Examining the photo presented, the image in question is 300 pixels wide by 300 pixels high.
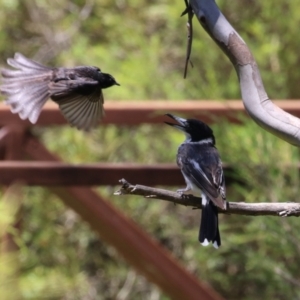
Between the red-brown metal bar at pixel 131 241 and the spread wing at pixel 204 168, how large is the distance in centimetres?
51

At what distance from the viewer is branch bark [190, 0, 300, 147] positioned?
1395 mm

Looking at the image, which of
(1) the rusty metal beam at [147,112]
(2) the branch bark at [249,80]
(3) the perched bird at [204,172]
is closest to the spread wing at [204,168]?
(3) the perched bird at [204,172]

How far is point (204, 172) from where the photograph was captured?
2.53 meters

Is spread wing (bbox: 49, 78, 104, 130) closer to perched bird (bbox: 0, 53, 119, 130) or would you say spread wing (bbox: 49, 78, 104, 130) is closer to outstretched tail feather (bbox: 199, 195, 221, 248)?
perched bird (bbox: 0, 53, 119, 130)

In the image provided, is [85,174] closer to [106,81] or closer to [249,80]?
[106,81]

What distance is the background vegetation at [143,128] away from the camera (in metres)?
4.27

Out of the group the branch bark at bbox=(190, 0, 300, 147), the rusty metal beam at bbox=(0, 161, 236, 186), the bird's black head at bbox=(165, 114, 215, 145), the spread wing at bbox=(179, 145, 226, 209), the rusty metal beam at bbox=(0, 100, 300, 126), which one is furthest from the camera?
the rusty metal beam at bbox=(0, 100, 300, 126)

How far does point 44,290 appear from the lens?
2.63m

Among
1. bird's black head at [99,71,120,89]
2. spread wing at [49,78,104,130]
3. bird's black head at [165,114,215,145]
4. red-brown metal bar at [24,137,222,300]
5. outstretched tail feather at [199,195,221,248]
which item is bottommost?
red-brown metal bar at [24,137,222,300]

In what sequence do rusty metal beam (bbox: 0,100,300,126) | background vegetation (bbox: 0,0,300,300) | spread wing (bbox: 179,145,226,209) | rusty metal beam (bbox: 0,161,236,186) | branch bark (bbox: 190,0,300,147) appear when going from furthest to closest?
background vegetation (bbox: 0,0,300,300) < rusty metal beam (bbox: 0,100,300,126) < rusty metal beam (bbox: 0,161,236,186) < spread wing (bbox: 179,145,226,209) < branch bark (bbox: 190,0,300,147)

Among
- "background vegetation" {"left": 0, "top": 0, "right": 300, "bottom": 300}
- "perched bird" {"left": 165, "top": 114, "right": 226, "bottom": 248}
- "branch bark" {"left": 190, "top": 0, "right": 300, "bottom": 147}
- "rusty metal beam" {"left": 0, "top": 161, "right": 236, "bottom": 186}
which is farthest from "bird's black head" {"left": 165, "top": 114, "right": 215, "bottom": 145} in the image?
"branch bark" {"left": 190, "top": 0, "right": 300, "bottom": 147}

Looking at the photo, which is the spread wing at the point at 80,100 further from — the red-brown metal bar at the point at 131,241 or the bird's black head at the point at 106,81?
the red-brown metal bar at the point at 131,241

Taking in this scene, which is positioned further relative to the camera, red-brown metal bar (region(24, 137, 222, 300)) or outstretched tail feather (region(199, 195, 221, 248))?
red-brown metal bar (region(24, 137, 222, 300))

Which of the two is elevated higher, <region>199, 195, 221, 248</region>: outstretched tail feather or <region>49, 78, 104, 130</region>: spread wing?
<region>49, 78, 104, 130</region>: spread wing
